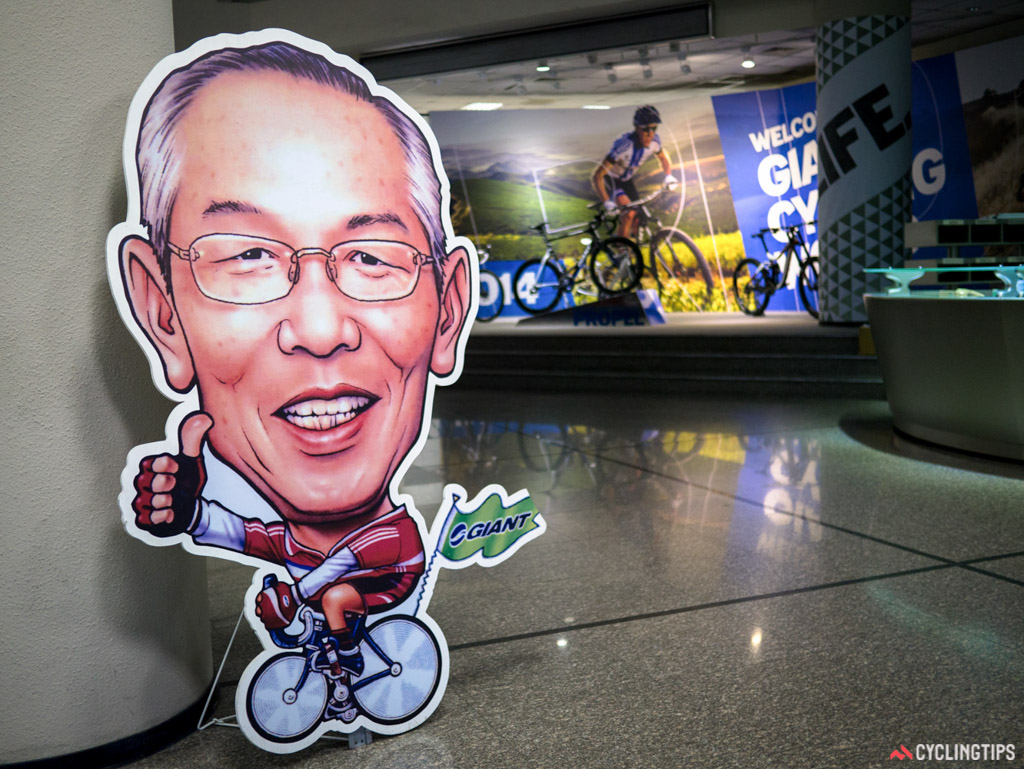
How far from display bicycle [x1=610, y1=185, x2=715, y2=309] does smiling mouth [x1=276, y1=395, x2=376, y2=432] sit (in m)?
11.1

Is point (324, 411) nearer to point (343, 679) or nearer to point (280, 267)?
point (280, 267)

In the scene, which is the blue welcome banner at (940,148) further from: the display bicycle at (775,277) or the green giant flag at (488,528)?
the green giant flag at (488,528)

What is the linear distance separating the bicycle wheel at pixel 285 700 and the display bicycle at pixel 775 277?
8.72 m

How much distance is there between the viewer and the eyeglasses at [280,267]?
1594 mm

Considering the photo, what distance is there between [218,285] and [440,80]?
31.9 feet

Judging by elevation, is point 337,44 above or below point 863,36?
above

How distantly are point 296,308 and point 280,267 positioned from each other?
8 centimetres

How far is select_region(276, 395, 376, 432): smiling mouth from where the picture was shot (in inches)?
66.3

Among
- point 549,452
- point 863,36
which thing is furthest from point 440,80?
point 549,452

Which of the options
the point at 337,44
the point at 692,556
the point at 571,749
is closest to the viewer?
the point at 571,749

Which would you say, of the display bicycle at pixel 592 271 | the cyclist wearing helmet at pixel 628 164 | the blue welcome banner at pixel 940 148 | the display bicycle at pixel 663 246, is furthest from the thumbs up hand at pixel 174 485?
the display bicycle at pixel 663 246

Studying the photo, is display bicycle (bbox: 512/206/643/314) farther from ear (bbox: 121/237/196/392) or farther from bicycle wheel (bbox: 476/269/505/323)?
ear (bbox: 121/237/196/392)

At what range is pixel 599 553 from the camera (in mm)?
2969

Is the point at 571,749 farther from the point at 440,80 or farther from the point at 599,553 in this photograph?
the point at 440,80
